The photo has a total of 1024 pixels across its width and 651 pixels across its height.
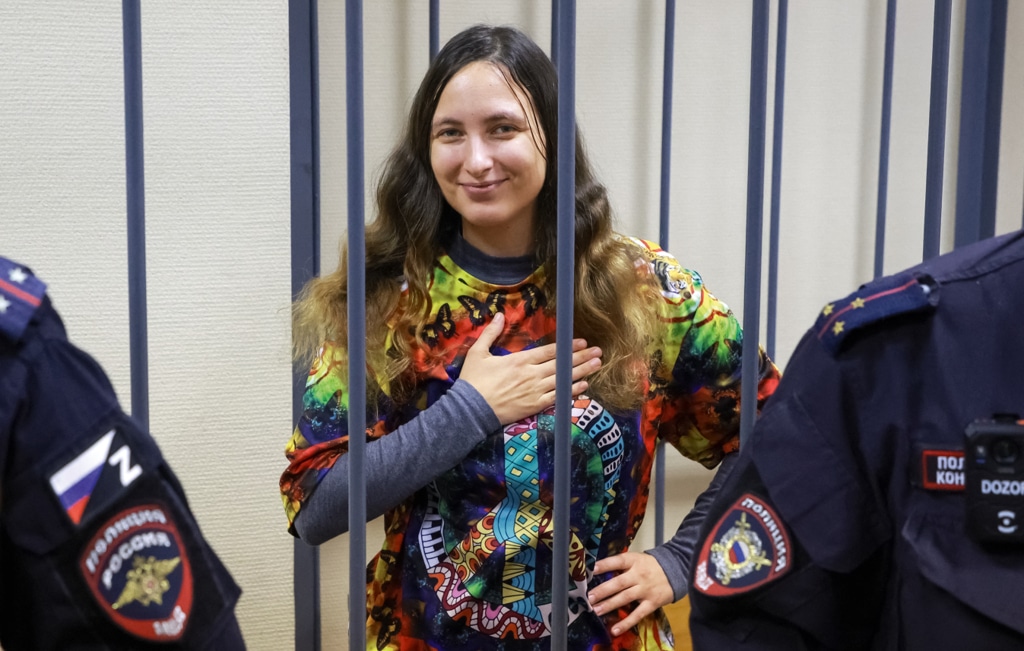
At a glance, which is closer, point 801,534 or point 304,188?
point 801,534

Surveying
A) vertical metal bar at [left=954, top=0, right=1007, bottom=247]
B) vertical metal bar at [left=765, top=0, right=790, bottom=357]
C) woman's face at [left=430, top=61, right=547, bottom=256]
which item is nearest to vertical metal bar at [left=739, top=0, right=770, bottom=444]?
vertical metal bar at [left=765, top=0, right=790, bottom=357]

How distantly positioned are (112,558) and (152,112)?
3.96 ft

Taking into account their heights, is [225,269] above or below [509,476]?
above

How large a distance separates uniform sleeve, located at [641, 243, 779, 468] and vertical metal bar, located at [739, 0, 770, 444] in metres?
0.28

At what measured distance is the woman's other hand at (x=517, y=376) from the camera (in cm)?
103

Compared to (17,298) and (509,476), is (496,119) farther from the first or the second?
(17,298)

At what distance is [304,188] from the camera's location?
5.59 ft

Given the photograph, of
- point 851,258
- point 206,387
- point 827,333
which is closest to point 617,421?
point 827,333

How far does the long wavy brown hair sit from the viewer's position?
109cm

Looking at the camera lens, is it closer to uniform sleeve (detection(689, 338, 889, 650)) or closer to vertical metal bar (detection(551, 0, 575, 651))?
uniform sleeve (detection(689, 338, 889, 650))

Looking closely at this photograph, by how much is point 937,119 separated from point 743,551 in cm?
58

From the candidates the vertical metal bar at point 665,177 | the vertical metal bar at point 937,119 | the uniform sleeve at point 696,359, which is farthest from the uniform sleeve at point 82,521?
the vertical metal bar at point 665,177

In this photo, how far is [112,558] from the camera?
570 mm

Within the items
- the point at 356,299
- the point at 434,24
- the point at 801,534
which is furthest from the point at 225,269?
the point at 801,534
